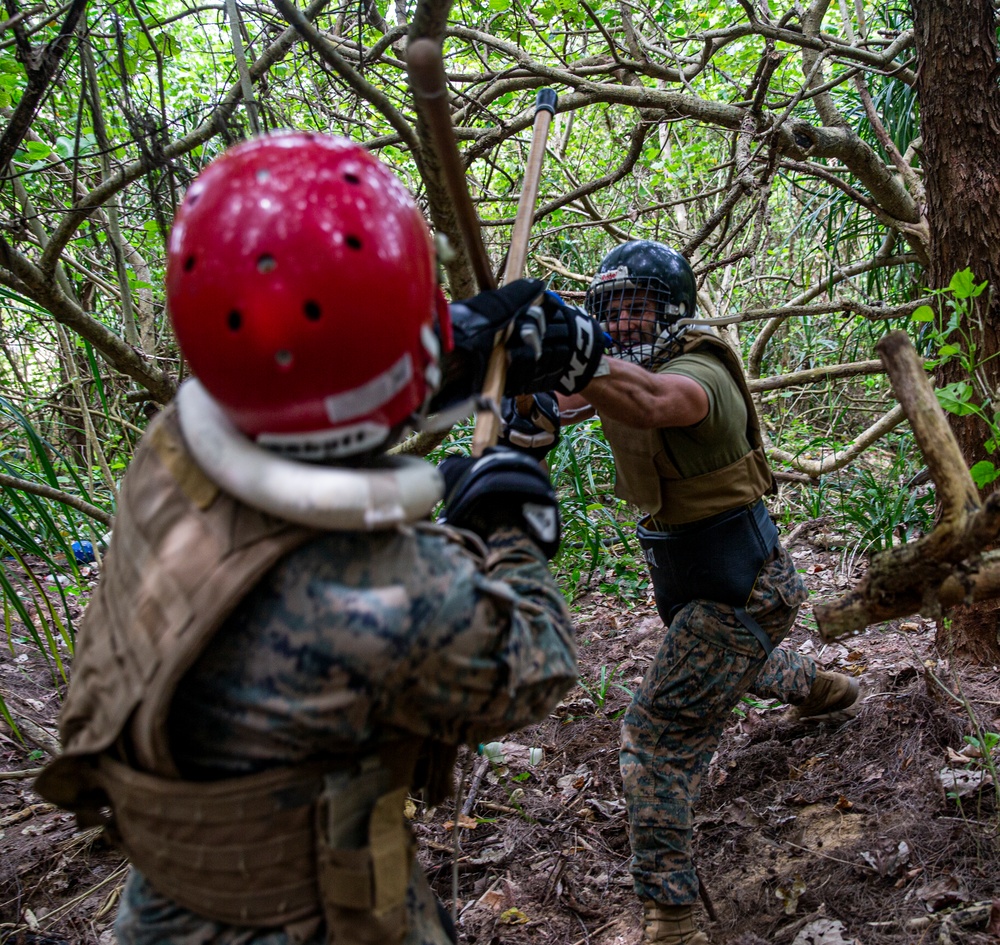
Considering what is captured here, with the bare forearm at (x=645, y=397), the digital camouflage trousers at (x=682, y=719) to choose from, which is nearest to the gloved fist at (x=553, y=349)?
the bare forearm at (x=645, y=397)

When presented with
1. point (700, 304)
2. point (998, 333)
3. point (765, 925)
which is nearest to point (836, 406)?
point (700, 304)

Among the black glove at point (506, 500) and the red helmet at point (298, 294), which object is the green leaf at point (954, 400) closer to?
the black glove at point (506, 500)

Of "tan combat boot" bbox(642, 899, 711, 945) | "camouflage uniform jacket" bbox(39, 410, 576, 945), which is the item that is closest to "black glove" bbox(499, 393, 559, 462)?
"camouflage uniform jacket" bbox(39, 410, 576, 945)

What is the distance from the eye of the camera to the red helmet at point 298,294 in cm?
116

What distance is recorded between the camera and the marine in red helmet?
117 cm

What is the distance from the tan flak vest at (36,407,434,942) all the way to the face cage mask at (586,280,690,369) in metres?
1.73

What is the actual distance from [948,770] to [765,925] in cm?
84

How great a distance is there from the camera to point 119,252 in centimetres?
276

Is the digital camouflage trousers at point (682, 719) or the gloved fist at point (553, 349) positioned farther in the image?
the digital camouflage trousers at point (682, 719)

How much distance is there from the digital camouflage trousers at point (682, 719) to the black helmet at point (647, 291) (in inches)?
33.0

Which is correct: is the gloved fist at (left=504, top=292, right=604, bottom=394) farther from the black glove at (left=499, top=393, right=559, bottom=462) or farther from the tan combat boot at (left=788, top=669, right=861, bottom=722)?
the tan combat boot at (left=788, top=669, right=861, bottom=722)

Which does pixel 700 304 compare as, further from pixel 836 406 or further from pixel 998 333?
pixel 998 333

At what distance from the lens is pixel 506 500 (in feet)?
5.17

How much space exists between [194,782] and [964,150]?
300 cm
